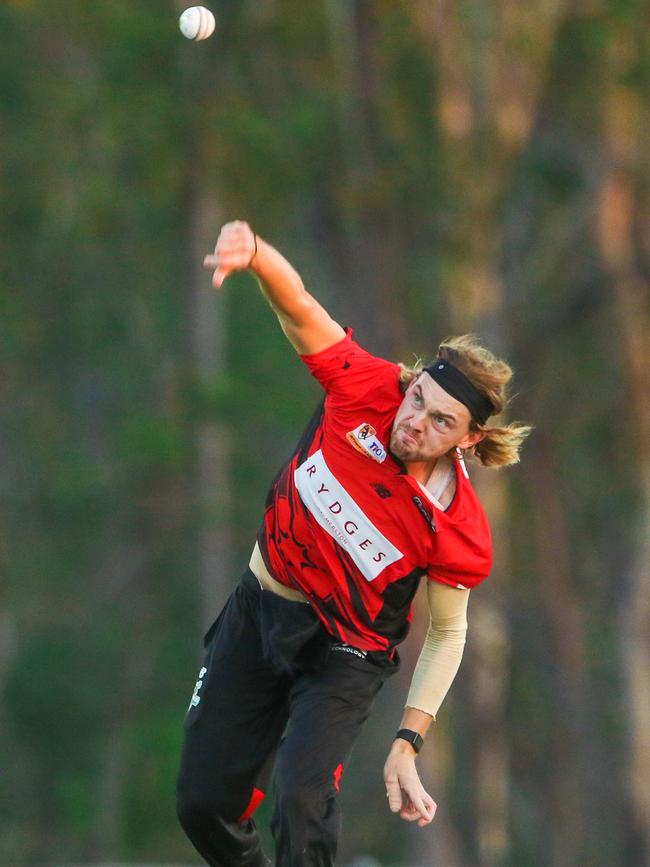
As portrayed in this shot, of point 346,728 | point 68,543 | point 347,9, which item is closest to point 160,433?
point 68,543

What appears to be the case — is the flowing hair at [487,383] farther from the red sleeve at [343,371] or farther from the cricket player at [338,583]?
the red sleeve at [343,371]

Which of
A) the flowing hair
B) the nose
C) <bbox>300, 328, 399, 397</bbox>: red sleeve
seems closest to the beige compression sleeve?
the flowing hair

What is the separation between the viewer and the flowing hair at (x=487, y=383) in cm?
608

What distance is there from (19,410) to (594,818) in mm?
12746

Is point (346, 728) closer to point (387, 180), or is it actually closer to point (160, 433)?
point (387, 180)

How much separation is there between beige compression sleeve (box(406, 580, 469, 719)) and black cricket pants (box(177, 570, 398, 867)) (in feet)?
0.54

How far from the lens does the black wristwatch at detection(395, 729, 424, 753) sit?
20.2 ft

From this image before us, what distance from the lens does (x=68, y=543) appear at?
33500mm

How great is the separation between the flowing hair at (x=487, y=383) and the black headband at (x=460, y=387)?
0.06 ft

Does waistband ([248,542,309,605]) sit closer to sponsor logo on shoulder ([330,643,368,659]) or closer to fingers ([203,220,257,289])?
sponsor logo on shoulder ([330,643,368,659])

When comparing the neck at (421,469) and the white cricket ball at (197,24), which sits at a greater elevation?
the white cricket ball at (197,24)

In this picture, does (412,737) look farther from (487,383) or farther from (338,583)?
(487,383)

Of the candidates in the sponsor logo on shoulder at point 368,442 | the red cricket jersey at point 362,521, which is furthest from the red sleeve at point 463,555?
the sponsor logo on shoulder at point 368,442

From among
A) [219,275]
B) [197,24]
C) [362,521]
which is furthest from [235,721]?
[197,24]
